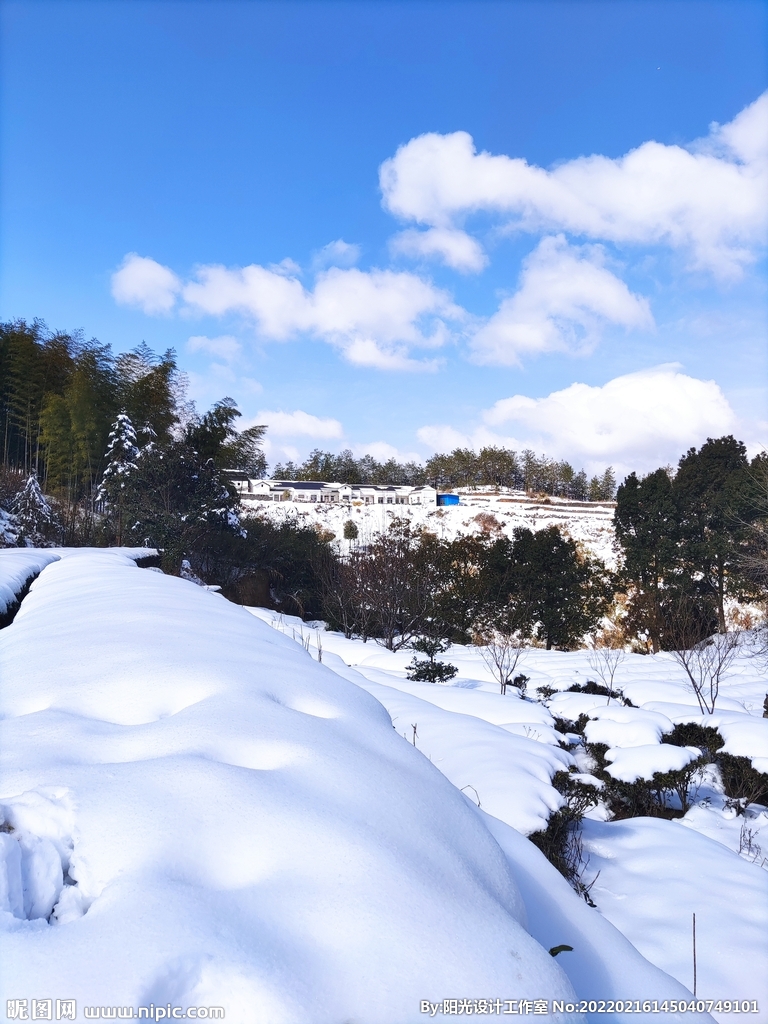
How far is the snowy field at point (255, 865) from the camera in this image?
0.72 m

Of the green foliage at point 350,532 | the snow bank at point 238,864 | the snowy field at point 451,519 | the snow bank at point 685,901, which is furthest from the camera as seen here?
the snowy field at point 451,519

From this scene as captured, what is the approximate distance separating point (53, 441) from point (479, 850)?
46.8 feet

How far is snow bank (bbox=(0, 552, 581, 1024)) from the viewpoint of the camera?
71 cm

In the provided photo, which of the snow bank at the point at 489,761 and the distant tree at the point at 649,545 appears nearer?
the snow bank at the point at 489,761

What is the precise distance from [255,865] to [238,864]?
0.03 meters

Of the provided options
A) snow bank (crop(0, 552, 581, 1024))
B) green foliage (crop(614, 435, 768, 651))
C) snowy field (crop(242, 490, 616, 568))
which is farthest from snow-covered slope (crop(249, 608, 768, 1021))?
snowy field (crop(242, 490, 616, 568))

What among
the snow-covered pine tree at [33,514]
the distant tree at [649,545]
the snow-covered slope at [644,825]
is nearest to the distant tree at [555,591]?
the distant tree at [649,545]

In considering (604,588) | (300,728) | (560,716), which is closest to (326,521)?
(604,588)

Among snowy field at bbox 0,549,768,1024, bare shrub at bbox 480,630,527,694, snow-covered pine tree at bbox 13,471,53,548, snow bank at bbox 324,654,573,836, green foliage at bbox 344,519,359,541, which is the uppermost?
snow-covered pine tree at bbox 13,471,53,548

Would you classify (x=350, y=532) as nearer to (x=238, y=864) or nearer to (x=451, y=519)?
(x=451, y=519)

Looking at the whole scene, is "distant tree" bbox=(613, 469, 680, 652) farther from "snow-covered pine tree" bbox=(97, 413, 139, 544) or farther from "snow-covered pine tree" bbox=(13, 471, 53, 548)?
"snow-covered pine tree" bbox=(13, 471, 53, 548)

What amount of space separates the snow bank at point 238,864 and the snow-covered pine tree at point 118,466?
1132cm

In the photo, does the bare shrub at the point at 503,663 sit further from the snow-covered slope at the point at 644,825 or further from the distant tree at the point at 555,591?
the distant tree at the point at 555,591

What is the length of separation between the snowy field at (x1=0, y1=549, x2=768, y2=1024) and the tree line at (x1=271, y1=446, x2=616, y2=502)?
1773 inches
